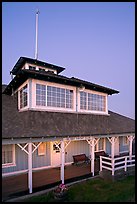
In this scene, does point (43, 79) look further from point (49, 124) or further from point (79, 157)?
point (79, 157)

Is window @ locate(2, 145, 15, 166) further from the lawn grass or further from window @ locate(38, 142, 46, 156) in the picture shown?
the lawn grass

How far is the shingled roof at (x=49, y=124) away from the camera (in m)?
8.38

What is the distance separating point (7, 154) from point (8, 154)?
6cm

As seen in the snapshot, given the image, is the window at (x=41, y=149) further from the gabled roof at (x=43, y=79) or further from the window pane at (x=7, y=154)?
the gabled roof at (x=43, y=79)

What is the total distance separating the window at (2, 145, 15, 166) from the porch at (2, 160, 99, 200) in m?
0.90

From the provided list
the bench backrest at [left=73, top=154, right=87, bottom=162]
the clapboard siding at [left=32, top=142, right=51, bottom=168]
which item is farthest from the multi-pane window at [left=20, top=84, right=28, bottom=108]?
the bench backrest at [left=73, top=154, right=87, bottom=162]

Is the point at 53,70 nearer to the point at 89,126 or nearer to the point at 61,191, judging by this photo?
the point at 89,126

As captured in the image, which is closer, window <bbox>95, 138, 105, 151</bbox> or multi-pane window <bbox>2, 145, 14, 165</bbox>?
multi-pane window <bbox>2, 145, 14, 165</bbox>

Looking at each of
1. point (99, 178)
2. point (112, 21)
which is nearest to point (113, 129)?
point (99, 178)

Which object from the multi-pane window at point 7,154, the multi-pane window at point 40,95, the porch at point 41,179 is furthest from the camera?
the multi-pane window at point 40,95

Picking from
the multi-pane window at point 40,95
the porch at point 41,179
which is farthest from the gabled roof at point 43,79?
the porch at point 41,179

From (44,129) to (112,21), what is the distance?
43.6ft

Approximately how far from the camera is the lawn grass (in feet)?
23.3

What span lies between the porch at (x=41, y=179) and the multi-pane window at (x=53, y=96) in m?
4.67
